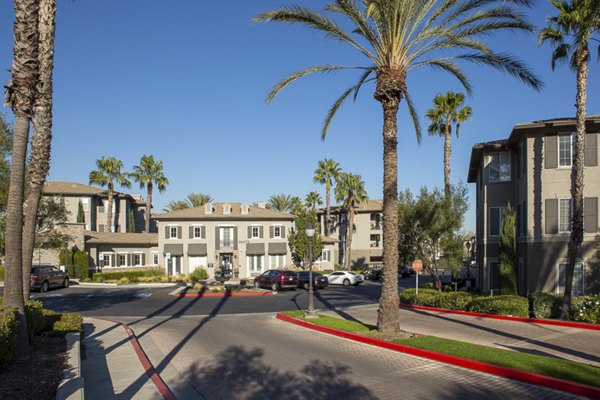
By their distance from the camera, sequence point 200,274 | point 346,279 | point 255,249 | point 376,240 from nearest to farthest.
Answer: point 346,279 < point 200,274 < point 255,249 < point 376,240

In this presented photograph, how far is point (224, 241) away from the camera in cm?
5125

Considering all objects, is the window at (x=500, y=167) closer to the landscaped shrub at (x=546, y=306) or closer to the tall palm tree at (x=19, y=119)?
the landscaped shrub at (x=546, y=306)

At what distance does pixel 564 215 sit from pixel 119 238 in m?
44.3

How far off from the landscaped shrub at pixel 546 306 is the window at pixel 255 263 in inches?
1368

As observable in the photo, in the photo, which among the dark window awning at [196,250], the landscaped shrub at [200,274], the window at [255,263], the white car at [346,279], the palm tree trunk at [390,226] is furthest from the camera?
the window at [255,263]

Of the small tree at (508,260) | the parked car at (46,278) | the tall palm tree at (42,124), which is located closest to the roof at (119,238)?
the parked car at (46,278)

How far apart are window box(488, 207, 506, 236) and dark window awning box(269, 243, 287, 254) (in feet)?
92.1

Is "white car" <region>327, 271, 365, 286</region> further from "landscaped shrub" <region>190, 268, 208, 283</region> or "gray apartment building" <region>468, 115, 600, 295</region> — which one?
"gray apartment building" <region>468, 115, 600, 295</region>

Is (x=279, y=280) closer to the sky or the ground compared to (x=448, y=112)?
closer to the ground

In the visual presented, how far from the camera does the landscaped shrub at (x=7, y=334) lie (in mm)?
8943

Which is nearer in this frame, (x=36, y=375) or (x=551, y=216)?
(x=36, y=375)

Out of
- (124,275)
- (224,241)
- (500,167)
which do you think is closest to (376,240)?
(224,241)

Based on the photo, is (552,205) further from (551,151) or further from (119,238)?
(119,238)

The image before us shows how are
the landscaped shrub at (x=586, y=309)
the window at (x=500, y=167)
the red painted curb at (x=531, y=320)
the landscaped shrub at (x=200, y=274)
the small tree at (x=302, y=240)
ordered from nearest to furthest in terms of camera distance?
the red painted curb at (x=531, y=320)
the landscaped shrub at (x=586, y=309)
the window at (x=500, y=167)
the landscaped shrub at (x=200, y=274)
the small tree at (x=302, y=240)
